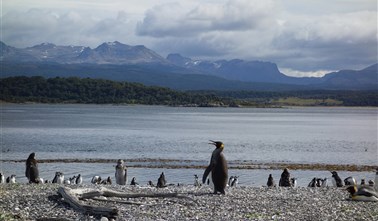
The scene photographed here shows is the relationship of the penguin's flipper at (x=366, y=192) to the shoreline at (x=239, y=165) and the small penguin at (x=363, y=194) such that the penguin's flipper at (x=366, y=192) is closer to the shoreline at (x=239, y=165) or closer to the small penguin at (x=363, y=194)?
the small penguin at (x=363, y=194)

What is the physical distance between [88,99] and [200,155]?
133705 mm

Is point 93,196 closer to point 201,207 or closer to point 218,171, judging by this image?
point 201,207

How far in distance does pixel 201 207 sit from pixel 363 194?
202 inches

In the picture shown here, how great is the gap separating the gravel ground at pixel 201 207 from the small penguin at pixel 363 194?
32cm

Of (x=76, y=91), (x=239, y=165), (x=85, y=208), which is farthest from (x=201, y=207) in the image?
(x=76, y=91)

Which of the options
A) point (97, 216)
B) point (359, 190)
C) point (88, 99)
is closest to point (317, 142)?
point (359, 190)

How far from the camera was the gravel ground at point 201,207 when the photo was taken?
13.6 meters

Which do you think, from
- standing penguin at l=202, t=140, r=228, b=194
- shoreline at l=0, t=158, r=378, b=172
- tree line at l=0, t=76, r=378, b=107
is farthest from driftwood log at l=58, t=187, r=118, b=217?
tree line at l=0, t=76, r=378, b=107

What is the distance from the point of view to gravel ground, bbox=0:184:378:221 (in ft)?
44.6

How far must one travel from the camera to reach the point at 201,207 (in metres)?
14.9

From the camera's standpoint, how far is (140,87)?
183750mm

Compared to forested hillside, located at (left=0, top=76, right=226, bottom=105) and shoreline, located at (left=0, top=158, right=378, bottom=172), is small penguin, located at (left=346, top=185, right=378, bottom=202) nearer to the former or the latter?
shoreline, located at (left=0, top=158, right=378, bottom=172)

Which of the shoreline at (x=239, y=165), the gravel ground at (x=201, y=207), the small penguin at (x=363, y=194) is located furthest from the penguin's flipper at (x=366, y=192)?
the shoreline at (x=239, y=165)

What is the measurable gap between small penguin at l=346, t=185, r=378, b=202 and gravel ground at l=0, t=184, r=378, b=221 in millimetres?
322
